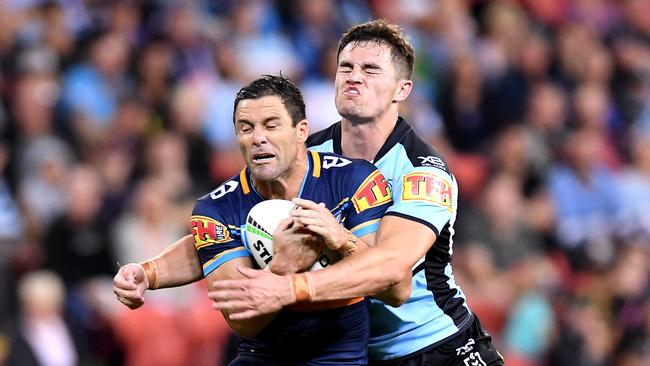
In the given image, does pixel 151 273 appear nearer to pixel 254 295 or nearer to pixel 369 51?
pixel 254 295

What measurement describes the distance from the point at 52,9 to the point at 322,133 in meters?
5.71

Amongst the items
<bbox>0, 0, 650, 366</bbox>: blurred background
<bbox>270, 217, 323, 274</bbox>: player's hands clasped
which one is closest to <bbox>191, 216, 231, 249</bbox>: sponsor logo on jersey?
<bbox>270, 217, 323, 274</bbox>: player's hands clasped

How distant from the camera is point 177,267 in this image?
617 centimetres

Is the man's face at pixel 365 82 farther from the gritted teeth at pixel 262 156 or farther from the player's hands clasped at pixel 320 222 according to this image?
the player's hands clasped at pixel 320 222

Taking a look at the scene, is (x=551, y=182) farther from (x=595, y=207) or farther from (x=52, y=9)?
(x=52, y=9)

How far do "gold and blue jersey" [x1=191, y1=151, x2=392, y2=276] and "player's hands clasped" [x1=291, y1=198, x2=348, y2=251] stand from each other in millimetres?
327

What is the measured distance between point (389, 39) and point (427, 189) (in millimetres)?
891

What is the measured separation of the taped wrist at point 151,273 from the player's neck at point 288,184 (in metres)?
0.73

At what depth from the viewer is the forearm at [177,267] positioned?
20.1 feet

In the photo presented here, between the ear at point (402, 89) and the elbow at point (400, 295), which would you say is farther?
the ear at point (402, 89)

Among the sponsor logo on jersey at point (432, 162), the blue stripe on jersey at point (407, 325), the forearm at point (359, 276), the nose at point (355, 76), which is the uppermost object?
the nose at point (355, 76)

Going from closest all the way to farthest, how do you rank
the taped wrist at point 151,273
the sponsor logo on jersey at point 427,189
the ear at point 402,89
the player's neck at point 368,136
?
the sponsor logo on jersey at point 427,189 → the taped wrist at point 151,273 → the player's neck at point 368,136 → the ear at point 402,89

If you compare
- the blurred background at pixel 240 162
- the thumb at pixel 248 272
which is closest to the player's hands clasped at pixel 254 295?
the thumb at pixel 248 272

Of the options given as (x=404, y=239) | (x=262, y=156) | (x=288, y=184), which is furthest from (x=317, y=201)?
(x=404, y=239)
